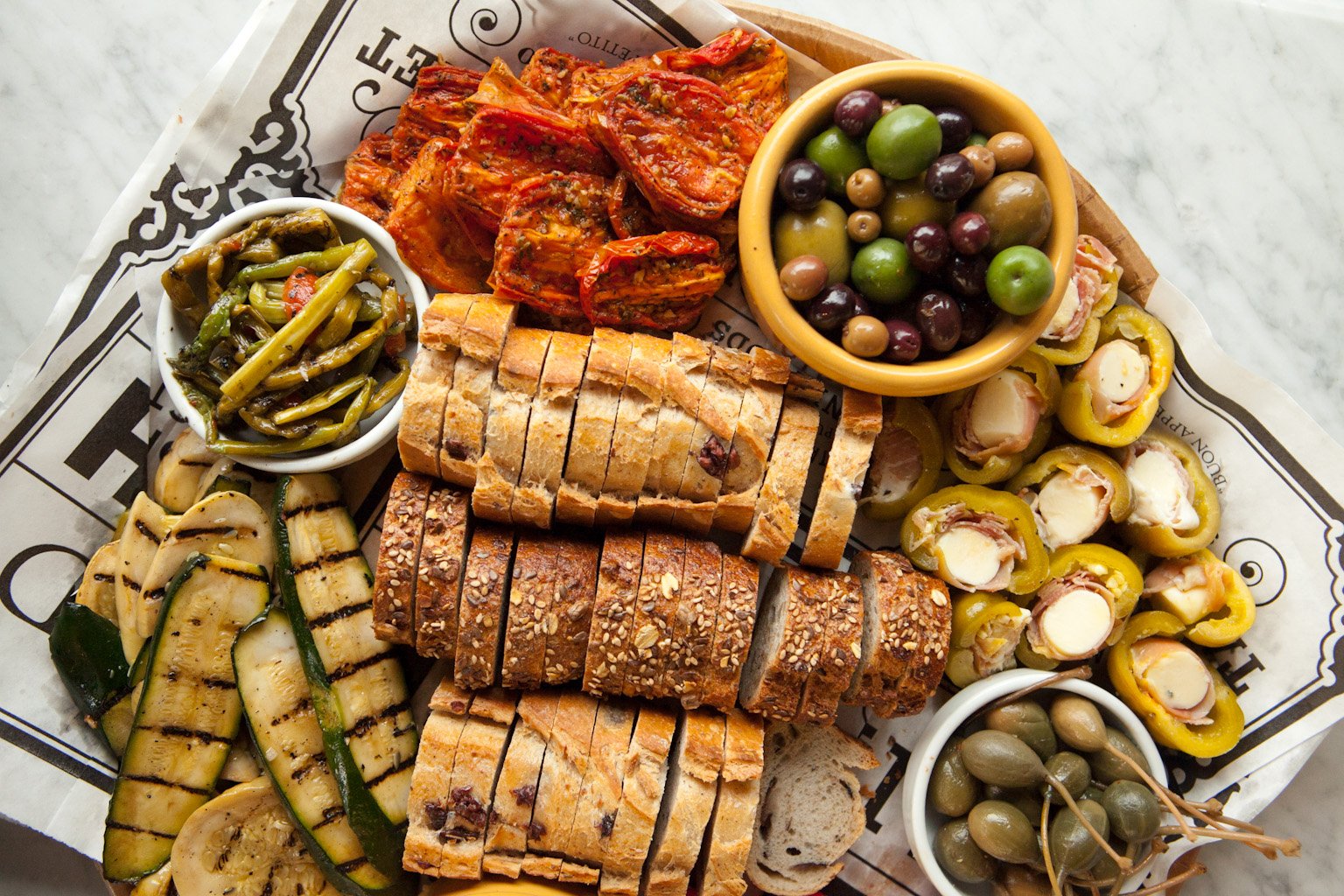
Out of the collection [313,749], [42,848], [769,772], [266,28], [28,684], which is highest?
[266,28]

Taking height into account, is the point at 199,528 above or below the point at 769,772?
below

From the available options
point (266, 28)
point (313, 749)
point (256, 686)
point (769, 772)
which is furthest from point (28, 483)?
point (769, 772)

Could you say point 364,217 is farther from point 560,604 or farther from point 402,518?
point 560,604

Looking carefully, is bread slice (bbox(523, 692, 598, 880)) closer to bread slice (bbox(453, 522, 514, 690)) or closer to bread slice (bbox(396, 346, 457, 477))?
bread slice (bbox(453, 522, 514, 690))

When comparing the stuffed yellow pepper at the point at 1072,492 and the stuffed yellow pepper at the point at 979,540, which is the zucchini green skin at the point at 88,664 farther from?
the stuffed yellow pepper at the point at 1072,492

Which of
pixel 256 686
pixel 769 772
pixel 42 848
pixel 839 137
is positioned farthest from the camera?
pixel 42 848

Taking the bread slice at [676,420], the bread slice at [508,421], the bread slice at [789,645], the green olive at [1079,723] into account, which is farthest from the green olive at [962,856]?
the bread slice at [508,421]

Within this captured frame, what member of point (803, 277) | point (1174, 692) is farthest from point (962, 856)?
point (803, 277)

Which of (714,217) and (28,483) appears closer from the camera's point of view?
(714,217)
